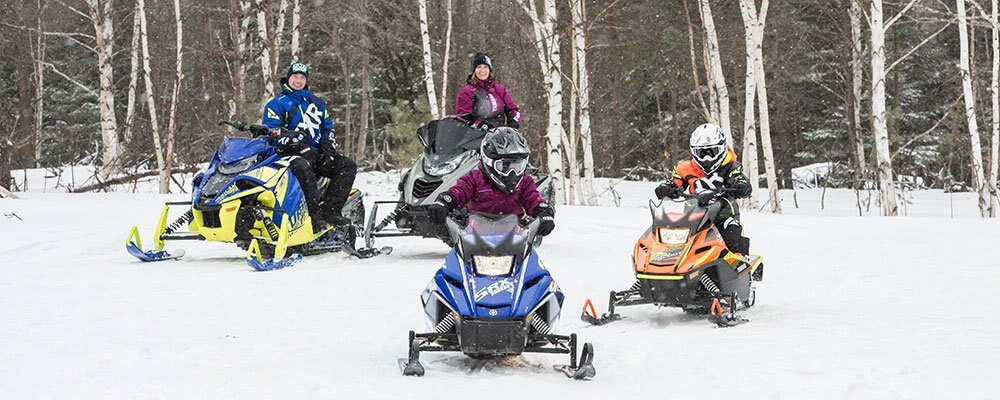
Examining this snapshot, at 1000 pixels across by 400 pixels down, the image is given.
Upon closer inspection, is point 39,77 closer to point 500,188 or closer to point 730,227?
point 730,227

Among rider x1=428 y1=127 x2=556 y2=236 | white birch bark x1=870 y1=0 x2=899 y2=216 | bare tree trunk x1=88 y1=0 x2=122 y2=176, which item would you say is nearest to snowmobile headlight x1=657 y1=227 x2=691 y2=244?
rider x1=428 y1=127 x2=556 y2=236

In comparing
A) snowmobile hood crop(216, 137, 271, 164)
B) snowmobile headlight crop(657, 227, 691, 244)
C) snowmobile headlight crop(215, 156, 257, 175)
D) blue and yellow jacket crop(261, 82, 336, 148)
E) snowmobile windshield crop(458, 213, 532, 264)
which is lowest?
snowmobile headlight crop(657, 227, 691, 244)

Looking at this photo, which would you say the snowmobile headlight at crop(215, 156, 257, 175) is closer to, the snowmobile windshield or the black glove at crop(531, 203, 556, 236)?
the black glove at crop(531, 203, 556, 236)

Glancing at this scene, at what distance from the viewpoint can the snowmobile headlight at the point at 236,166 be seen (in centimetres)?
1056

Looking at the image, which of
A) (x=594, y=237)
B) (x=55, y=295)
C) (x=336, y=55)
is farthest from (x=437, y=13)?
(x=55, y=295)

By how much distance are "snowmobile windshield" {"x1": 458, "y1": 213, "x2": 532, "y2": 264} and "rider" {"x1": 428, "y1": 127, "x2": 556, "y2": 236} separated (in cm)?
26

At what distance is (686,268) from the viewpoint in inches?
295

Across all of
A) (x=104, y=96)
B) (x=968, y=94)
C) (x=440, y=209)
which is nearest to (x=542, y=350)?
(x=440, y=209)

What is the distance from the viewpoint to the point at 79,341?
242 inches

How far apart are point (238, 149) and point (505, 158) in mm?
5150

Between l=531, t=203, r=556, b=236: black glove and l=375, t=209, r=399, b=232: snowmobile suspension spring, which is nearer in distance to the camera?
l=531, t=203, r=556, b=236: black glove

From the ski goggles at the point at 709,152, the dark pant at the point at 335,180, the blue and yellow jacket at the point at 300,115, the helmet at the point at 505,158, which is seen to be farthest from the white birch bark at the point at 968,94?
the helmet at the point at 505,158

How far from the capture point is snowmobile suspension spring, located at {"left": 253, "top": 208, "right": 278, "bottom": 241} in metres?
10.6

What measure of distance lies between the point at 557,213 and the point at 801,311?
8351 mm
